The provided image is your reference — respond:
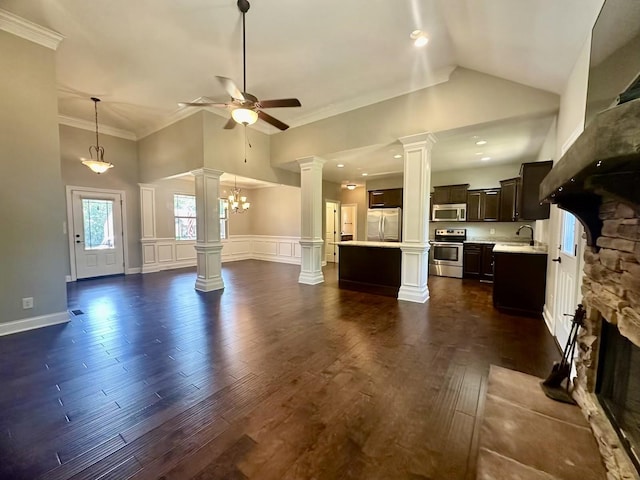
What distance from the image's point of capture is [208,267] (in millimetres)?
5277

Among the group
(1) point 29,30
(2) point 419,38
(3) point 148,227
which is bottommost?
(3) point 148,227

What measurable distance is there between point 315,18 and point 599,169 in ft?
9.84

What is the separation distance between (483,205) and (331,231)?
15.5ft

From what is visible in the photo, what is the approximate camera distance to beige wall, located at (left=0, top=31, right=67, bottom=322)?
10.2 feet

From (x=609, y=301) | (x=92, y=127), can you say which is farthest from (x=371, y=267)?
(x=92, y=127)

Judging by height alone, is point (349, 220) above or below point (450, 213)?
below

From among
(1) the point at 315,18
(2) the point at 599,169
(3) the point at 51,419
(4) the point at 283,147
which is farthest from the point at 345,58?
(3) the point at 51,419

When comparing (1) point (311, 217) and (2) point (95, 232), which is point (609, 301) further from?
(2) point (95, 232)

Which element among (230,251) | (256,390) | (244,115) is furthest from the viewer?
(230,251)

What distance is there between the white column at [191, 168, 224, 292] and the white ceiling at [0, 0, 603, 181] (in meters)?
1.48

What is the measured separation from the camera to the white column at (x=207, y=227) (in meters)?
5.14

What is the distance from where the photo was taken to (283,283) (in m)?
5.94

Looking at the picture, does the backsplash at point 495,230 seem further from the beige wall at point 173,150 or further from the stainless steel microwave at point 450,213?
the beige wall at point 173,150

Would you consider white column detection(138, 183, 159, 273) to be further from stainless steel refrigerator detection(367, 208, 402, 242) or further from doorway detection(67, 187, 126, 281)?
stainless steel refrigerator detection(367, 208, 402, 242)
